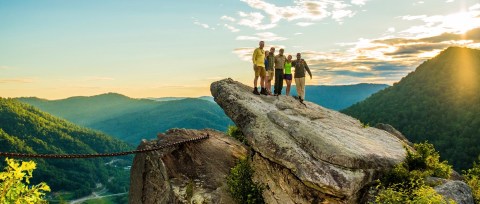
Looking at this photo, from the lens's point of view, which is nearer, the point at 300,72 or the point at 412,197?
the point at 412,197

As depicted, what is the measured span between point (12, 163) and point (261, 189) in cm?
1140

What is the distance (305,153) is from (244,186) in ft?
→ 10.9

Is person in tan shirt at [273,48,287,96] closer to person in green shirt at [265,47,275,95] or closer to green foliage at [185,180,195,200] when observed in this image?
person in green shirt at [265,47,275,95]

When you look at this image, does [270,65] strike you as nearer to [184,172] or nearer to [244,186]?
[184,172]

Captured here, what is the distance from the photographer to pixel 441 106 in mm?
137750

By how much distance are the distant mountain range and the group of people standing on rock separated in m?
95.9

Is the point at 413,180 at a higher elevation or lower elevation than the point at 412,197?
higher

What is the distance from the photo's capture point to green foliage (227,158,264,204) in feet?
54.1

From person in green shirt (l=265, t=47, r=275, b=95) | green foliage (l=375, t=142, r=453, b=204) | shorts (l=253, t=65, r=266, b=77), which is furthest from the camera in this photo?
person in green shirt (l=265, t=47, r=275, b=95)

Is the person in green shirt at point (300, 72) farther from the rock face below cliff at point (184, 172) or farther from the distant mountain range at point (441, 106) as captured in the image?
the distant mountain range at point (441, 106)

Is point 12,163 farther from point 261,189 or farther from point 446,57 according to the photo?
point 446,57

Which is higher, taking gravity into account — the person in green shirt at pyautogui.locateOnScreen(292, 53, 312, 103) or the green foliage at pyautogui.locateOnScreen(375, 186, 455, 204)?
the person in green shirt at pyautogui.locateOnScreen(292, 53, 312, 103)

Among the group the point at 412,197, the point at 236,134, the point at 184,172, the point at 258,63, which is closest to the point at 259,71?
the point at 258,63

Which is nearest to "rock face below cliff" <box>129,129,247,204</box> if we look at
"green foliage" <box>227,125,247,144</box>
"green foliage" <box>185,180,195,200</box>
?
"green foliage" <box>185,180,195,200</box>
